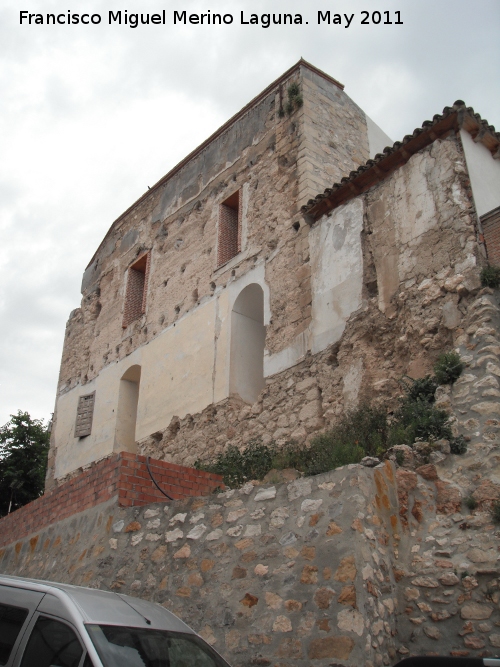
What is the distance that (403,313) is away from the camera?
9.31 m

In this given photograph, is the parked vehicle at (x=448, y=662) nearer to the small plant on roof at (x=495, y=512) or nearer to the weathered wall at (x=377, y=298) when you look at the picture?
the small plant on roof at (x=495, y=512)

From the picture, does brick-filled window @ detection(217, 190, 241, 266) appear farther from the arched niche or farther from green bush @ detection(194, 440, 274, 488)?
green bush @ detection(194, 440, 274, 488)

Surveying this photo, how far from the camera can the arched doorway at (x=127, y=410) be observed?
1480cm

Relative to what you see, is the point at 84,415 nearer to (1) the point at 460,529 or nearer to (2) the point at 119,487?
(2) the point at 119,487

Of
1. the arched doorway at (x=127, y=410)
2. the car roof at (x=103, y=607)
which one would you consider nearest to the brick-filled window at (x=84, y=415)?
the arched doorway at (x=127, y=410)

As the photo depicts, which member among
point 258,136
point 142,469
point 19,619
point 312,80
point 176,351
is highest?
point 312,80

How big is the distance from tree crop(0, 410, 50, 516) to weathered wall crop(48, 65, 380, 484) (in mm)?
3087

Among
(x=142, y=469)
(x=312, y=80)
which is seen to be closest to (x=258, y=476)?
(x=142, y=469)

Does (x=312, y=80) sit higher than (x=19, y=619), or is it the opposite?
(x=312, y=80)

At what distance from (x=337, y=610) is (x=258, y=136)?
35.6 ft

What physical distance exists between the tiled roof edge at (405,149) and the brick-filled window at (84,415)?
7528 mm

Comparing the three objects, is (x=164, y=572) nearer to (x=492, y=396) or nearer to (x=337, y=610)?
(x=337, y=610)

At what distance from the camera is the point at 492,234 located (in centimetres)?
877

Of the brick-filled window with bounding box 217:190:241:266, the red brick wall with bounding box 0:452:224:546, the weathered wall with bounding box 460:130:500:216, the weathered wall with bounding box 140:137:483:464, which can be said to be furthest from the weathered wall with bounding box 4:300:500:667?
the brick-filled window with bounding box 217:190:241:266
